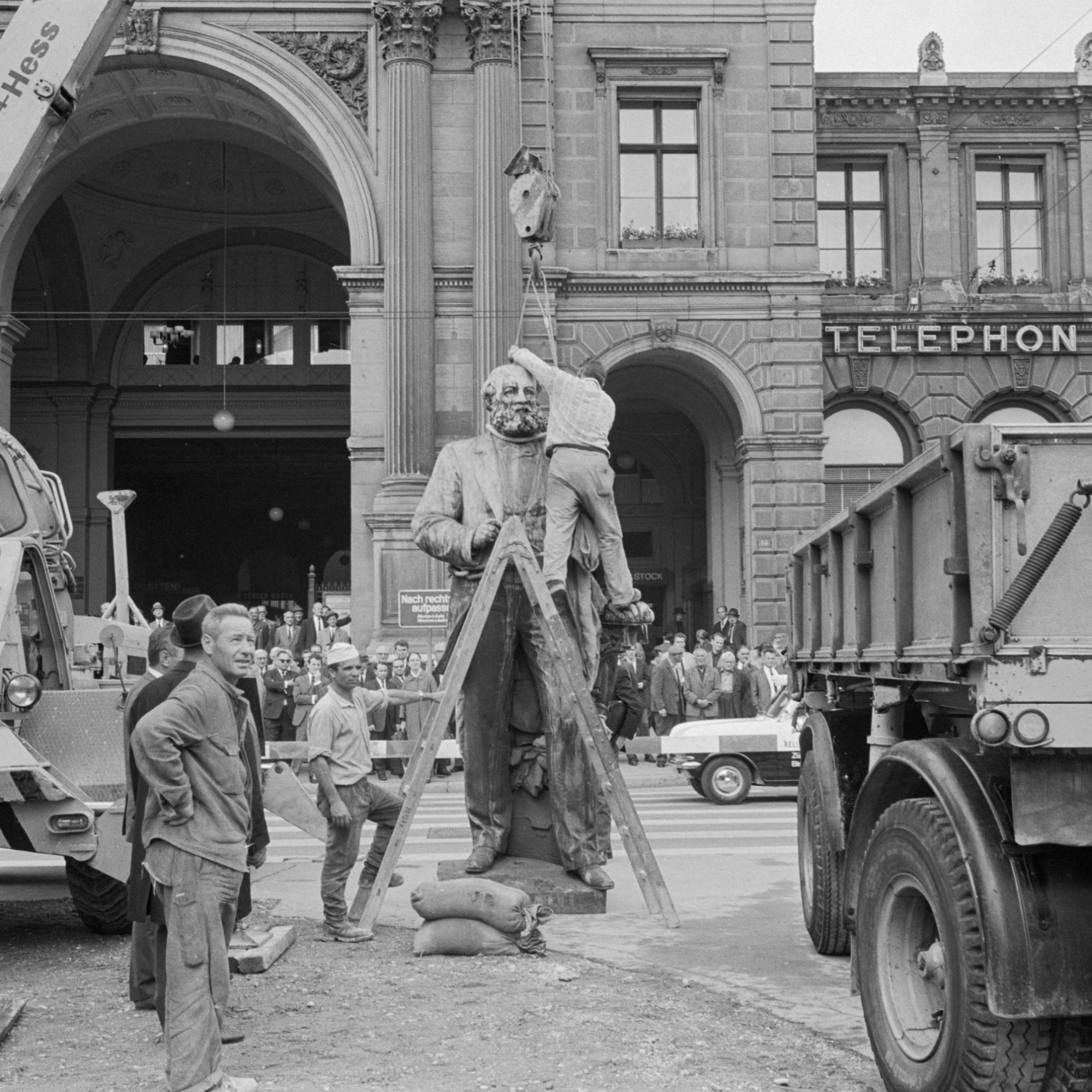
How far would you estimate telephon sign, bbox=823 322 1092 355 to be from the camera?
1248 inches

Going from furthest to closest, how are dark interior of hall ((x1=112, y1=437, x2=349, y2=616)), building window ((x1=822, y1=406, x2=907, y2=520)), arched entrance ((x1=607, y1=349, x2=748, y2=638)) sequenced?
1. dark interior of hall ((x1=112, y1=437, x2=349, y2=616))
2. building window ((x1=822, y1=406, x2=907, y2=520))
3. arched entrance ((x1=607, y1=349, x2=748, y2=638))

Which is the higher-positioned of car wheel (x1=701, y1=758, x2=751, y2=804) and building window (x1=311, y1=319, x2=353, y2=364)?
building window (x1=311, y1=319, x2=353, y2=364)

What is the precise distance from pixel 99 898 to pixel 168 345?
3316cm

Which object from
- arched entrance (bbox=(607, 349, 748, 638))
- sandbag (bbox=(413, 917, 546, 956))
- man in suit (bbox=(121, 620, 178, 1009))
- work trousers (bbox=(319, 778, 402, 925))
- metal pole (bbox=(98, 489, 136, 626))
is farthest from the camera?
arched entrance (bbox=(607, 349, 748, 638))

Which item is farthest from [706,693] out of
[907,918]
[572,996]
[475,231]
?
[907,918]

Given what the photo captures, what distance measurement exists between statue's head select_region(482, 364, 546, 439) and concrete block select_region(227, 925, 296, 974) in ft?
10.2

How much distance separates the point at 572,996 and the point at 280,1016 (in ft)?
4.31

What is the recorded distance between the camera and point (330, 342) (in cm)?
4084

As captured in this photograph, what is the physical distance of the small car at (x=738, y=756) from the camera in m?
16.9

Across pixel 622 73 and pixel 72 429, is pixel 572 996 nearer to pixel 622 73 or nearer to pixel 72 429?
pixel 622 73

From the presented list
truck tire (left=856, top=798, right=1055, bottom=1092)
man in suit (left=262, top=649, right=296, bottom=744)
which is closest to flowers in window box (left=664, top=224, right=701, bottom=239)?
man in suit (left=262, top=649, right=296, bottom=744)

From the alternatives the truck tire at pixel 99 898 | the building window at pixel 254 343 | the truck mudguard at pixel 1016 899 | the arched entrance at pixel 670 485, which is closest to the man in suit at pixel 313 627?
the arched entrance at pixel 670 485

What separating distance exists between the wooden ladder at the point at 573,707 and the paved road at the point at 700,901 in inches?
18.4

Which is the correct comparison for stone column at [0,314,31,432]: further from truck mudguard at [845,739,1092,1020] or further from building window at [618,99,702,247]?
truck mudguard at [845,739,1092,1020]
